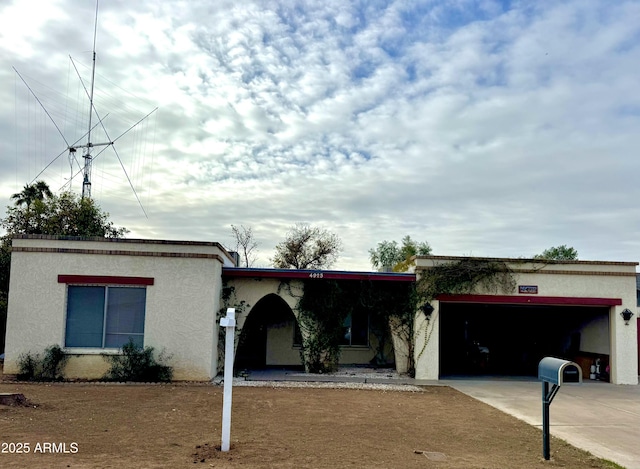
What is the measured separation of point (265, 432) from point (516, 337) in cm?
1544

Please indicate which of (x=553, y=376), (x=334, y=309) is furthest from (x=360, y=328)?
(x=553, y=376)

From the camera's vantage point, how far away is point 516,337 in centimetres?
2141

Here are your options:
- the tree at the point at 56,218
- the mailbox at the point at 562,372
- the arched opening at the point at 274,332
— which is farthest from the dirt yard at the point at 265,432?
the tree at the point at 56,218

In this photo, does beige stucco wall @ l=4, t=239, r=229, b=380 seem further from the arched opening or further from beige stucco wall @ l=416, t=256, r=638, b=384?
beige stucco wall @ l=416, t=256, r=638, b=384

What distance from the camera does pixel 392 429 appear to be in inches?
364

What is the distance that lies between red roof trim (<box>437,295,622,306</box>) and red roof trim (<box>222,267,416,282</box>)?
1.39 meters

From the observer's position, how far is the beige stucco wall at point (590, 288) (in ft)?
53.1

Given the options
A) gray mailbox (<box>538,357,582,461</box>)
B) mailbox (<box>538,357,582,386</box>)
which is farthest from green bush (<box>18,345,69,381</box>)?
mailbox (<box>538,357,582,386</box>)

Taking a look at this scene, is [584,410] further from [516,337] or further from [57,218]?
[57,218]

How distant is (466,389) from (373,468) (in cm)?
825

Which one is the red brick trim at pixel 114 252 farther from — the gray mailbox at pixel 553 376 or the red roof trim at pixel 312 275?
the gray mailbox at pixel 553 376

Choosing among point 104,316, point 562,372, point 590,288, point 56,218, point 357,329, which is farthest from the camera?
point 56,218

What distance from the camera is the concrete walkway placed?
8674 mm

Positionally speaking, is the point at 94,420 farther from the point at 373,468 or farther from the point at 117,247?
the point at 117,247
